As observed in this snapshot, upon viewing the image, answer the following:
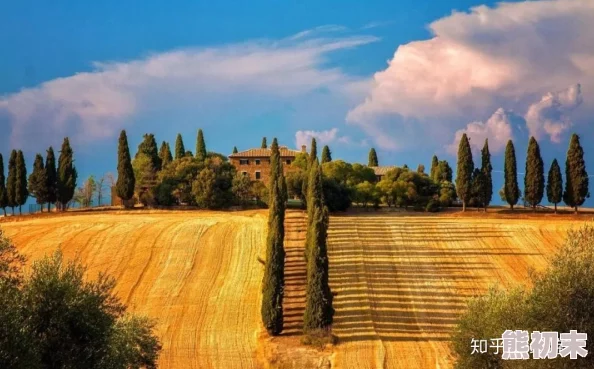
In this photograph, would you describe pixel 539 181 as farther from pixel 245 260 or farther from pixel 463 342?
pixel 463 342

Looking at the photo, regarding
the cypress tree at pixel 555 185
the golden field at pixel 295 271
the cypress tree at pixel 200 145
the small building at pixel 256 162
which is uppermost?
the cypress tree at pixel 200 145

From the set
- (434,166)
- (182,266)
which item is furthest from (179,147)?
(182,266)

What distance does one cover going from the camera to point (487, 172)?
8275 cm

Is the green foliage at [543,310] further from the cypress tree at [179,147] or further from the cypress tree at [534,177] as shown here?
the cypress tree at [179,147]

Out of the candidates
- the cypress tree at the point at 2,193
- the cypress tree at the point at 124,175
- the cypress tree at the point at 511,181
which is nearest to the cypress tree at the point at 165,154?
the cypress tree at the point at 124,175

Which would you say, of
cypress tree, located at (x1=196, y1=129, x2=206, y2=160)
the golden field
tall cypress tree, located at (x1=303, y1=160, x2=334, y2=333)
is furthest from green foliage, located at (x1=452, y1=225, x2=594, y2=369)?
cypress tree, located at (x1=196, y1=129, x2=206, y2=160)

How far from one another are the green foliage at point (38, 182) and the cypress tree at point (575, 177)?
65.3 metres

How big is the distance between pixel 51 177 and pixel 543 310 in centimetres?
7041

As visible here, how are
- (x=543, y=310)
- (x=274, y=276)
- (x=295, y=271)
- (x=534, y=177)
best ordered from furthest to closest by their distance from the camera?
(x=534, y=177)
(x=295, y=271)
(x=274, y=276)
(x=543, y=310)

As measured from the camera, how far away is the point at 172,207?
79688mm

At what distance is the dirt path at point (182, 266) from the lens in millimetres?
39000

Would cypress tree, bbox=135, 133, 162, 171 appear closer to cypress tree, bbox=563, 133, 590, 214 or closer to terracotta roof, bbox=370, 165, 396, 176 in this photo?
terracotta roof, bbox=370, 165, 396, 176

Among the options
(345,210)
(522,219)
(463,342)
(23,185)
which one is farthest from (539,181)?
(23,185)

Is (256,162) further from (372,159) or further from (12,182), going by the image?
(12,182)
